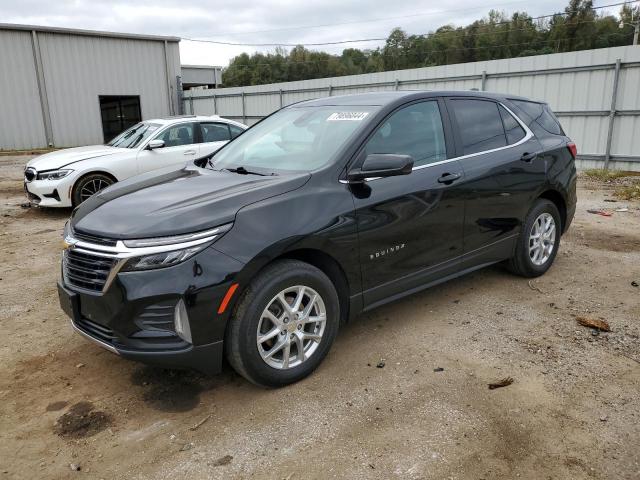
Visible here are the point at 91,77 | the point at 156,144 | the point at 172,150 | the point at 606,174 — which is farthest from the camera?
the point at 91,77

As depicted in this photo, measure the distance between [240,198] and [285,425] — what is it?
1.31 meters

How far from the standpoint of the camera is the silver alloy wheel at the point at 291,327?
3.08 m

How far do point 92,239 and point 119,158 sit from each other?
19.2 feet

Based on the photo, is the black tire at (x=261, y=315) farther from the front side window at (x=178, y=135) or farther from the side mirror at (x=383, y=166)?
the front side window at (x=178, y=135)

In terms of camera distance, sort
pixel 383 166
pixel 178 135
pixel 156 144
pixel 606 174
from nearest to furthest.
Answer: pixel 383 166
pixel 156 144
pixel 178 135
pixel 606 174

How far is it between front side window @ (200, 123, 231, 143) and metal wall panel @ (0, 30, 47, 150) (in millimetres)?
15014

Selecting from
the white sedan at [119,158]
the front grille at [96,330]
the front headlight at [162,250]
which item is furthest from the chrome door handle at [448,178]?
the white sedan at [119,158]

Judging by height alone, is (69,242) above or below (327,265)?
above

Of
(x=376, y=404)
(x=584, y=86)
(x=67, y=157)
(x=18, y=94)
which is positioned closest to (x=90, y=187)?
(x=67, y=157)

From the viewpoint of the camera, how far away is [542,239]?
501 centimetres

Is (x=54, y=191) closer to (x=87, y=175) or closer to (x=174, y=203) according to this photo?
(x=87, y=175)

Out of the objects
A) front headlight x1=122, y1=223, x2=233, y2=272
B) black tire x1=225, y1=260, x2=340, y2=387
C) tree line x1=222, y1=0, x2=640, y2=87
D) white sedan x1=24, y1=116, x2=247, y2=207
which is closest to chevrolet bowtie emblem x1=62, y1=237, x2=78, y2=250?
front headlight x1=122, y1=223, x2=233, y2=272

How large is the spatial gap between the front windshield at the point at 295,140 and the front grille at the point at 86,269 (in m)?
1.25

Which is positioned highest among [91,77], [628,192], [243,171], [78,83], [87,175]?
[91,77]
